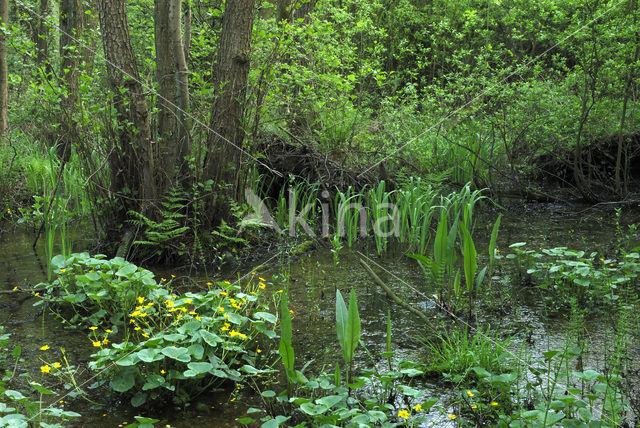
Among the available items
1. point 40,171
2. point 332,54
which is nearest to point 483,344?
point 332,54

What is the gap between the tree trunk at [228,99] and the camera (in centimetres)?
465

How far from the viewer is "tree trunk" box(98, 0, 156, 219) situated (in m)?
4.27

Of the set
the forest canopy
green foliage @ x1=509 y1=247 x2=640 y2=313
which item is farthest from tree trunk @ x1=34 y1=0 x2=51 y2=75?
green foliage @ x1=509 y1=247 x2=640 y2=313

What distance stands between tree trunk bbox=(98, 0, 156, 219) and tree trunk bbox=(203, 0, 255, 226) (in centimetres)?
55

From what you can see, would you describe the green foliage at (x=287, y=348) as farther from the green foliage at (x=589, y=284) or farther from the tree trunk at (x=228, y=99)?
the tree trunk at (x=228, y=99)

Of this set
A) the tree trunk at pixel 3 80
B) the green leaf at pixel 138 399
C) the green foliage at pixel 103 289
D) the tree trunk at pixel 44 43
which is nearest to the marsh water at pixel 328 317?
the green leaf at pixel 138 399

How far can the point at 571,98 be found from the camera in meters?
6.59

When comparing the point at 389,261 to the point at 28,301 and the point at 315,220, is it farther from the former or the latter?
the point at 28,301

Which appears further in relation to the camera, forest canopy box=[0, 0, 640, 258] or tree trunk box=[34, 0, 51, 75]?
forest canopy box=[0, 0, 640, 258]

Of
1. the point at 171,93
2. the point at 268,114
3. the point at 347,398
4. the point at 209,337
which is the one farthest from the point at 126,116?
the point at 347,398

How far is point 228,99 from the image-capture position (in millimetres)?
4695

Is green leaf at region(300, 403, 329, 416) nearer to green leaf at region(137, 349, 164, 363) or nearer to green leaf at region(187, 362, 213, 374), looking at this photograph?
green leaf at region(187, 362, 213, 374)

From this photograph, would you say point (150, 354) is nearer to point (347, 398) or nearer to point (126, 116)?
point (347, 398)

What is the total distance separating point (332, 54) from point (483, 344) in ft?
16.5
